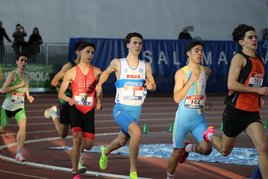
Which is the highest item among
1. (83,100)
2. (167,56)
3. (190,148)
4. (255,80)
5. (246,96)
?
(255,80)

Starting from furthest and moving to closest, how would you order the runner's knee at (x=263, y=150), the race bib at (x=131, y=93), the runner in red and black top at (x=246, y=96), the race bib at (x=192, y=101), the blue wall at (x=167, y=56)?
1. the blue wall at (x=167, y=56)
2. the race bib at (x=131, y=93)
3. the race bib at (x=192, y=101)
4. the runner in red and black top at (x=246, y=96)
5. the runner's knee at (x=263, y=150)

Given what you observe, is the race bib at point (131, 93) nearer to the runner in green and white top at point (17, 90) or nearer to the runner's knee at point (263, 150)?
the runner's knee at point (263, 150)

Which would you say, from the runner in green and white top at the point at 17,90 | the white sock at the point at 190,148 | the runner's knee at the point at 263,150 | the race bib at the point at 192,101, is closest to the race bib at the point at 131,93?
the race bib at the point at 192,101

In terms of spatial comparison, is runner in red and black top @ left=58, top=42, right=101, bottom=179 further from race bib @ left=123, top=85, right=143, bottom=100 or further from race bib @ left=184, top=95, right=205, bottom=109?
race bib @ left=184, top=95, right=205, bottom=109

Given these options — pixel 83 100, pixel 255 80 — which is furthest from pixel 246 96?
pixel 83 100

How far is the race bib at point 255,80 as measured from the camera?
953 cm

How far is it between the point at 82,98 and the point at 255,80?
292 cm

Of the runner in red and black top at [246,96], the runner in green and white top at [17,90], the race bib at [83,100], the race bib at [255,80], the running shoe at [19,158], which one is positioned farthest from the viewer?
the runner in green and white top at [17,90]

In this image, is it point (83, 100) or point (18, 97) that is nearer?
point (83, 100)

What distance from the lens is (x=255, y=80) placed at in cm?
955

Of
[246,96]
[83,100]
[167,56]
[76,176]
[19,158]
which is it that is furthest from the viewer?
[167,56]

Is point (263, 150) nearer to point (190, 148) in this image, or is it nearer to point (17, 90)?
point (190, 148)

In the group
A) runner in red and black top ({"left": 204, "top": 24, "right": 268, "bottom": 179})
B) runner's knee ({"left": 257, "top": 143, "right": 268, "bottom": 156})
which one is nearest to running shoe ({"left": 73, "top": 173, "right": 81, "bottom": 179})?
runner in red and black top ({"left": 204, "top": 24, "right": 268, "bottom": 179})

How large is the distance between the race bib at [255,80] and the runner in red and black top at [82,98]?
2.74 meters
